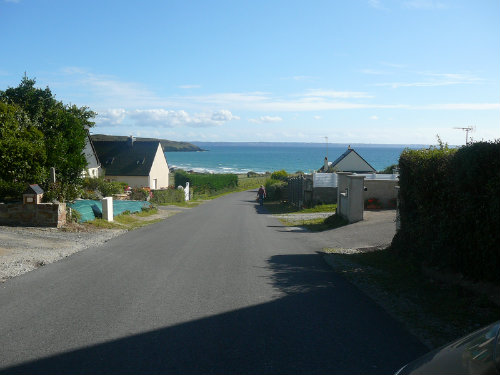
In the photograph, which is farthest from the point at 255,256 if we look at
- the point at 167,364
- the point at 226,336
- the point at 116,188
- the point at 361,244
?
the point at 116,188

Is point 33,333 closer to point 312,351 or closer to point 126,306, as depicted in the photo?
point 126,306

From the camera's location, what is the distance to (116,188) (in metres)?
33.3

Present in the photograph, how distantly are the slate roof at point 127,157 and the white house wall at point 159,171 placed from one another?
0.82 m

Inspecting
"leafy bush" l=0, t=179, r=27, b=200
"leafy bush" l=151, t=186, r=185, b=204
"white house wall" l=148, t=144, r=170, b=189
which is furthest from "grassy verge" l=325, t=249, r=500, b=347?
"white house wall" l=148, t=144, r=170, b=189

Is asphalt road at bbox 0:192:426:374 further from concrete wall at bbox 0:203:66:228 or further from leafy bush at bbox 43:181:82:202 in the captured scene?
leafy bush at bbox 43:181:82:202

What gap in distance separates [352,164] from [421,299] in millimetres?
44033

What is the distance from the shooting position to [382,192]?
2328 cm

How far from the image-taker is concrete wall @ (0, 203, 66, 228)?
53.9 feet

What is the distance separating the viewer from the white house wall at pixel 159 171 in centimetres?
5694

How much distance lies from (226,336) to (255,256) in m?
6.74

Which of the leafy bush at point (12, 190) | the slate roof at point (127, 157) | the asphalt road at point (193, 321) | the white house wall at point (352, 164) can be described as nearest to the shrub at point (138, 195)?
the slate roof at point (127, 157)

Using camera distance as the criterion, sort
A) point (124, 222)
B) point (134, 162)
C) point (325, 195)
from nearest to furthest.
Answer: point (124, 222)
point (325, 195)
point (134, 162)

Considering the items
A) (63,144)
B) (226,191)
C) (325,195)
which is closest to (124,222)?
(63,144)

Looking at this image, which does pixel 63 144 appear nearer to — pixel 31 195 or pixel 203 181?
pixel 31 195
